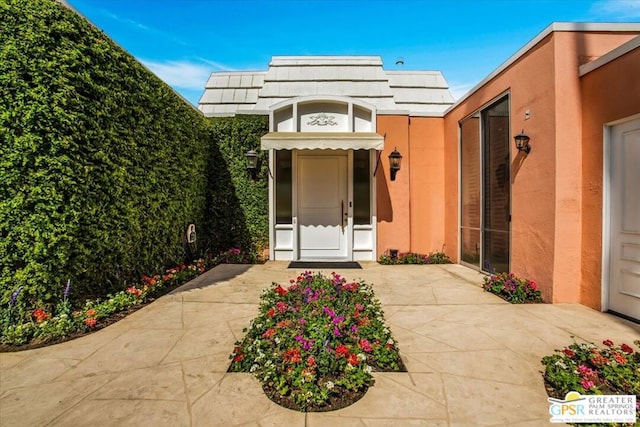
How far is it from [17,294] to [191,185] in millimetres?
4497

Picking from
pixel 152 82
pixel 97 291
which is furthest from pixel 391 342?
pixel 152 82

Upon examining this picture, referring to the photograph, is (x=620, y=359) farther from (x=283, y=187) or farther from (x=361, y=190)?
(x=283, y=187)

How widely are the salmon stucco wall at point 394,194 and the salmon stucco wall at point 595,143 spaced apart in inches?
177

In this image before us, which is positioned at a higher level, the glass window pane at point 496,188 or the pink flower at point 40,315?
the glass window pane at point 496,188

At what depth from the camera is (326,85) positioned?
1213 centimetres

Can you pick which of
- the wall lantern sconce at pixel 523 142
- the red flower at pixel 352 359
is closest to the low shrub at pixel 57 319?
the red flower at pixel 352 359

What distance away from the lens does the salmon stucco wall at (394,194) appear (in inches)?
353

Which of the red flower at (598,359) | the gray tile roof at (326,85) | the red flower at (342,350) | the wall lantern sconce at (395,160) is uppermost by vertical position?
the gray tile roof at (326,85)

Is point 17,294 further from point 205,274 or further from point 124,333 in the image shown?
point 205,274

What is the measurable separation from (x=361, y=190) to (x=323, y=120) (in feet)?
8.48

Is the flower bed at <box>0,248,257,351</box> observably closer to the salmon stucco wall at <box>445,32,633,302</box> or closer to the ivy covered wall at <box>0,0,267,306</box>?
the ivy covered wall at <box>0,0,267,306</box>

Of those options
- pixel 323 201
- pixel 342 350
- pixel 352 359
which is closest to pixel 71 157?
pixel 342 350

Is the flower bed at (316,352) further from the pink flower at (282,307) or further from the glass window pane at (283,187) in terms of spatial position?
the glass window pane at (283,187)

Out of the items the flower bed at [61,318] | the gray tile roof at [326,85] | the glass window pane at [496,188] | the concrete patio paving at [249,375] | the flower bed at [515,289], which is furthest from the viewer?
the gray tile roof at [326,85]
